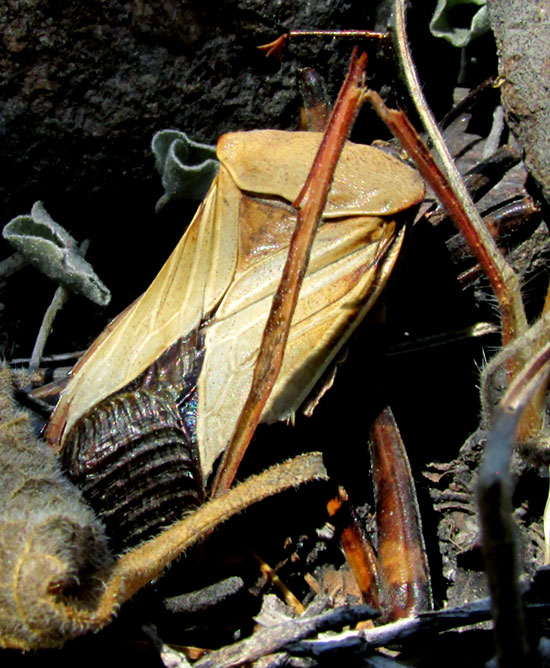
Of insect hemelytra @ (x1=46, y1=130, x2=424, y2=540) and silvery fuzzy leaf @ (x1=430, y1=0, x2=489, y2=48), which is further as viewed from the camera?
silvery fuzzy leaf @ (x1=430, y1=0, x2=489, y2=48)

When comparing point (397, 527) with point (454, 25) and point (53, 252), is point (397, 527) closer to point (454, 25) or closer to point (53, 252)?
point (53, 252)

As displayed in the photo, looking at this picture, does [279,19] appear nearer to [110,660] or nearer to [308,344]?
[308,344]

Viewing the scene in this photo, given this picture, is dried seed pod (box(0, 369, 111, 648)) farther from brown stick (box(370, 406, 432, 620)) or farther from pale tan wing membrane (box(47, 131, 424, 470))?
brown stick (box(370, 406, 432, 620))

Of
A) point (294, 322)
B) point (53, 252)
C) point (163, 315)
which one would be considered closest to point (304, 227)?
point (294, 322)

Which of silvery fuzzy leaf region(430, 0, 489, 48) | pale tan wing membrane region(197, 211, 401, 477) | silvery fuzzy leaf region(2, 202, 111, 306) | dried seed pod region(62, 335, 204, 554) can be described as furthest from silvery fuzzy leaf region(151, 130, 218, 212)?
silvery fuzzy leaf region(430, 0, 489, 48)

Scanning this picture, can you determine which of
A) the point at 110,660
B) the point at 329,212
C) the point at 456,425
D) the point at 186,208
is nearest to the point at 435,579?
the point at 456,425
